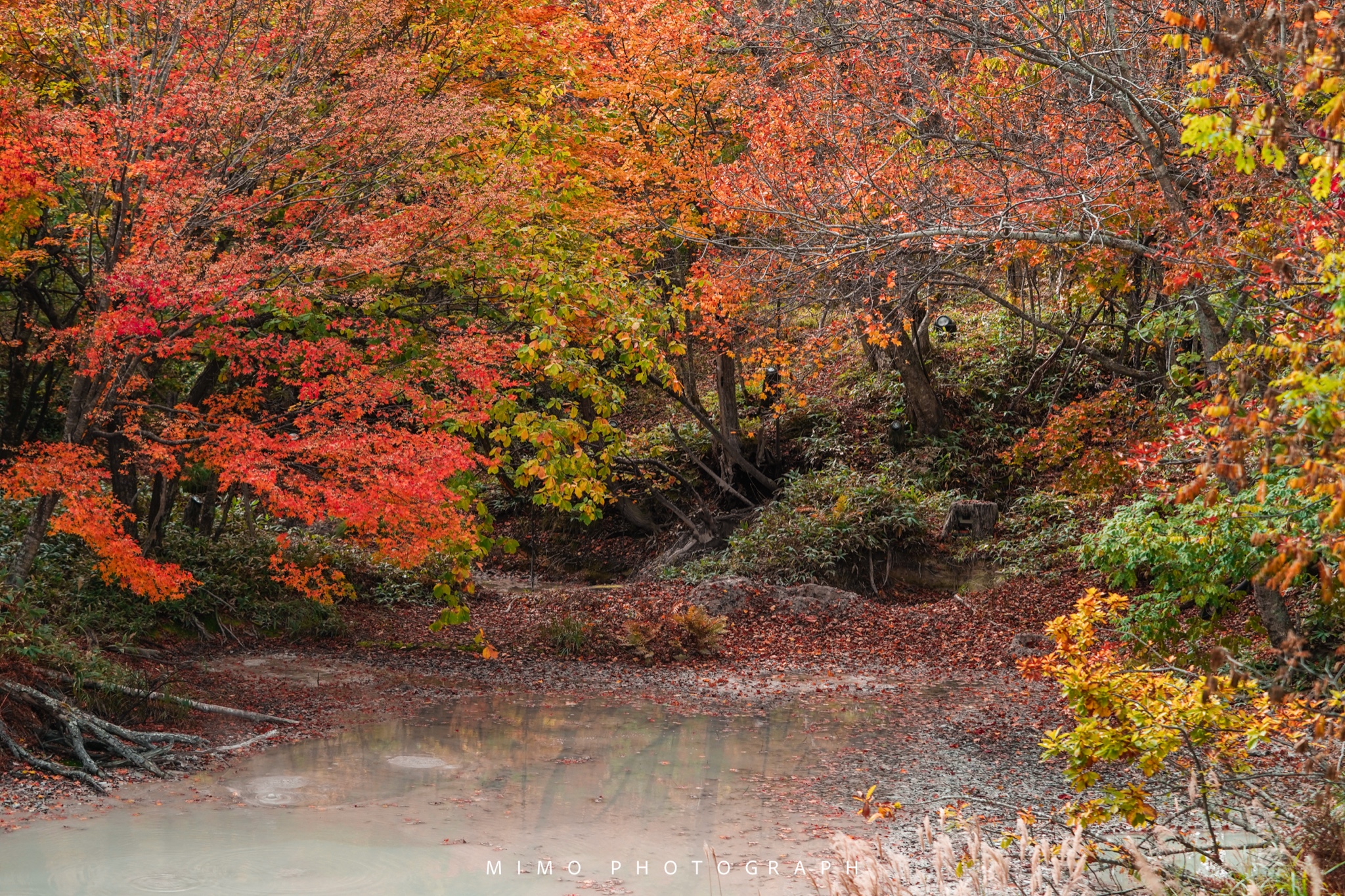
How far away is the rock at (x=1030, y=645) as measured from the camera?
1189 cm

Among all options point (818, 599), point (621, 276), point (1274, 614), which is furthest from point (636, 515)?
point (1274, 614)

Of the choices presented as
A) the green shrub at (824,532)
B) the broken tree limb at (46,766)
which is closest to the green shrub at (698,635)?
the green shrub at (824,532)

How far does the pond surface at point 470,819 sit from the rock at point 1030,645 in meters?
3.18

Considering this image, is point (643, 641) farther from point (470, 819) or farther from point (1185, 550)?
point (1185, 550)

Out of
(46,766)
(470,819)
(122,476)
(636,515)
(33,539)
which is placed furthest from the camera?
(636,515)

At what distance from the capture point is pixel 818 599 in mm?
14797

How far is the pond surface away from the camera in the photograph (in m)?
5.87

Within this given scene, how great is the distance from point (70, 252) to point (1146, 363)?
14218 millimetres

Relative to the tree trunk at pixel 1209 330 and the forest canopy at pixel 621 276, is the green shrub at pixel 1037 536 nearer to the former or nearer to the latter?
the forest canopy at pixel 621 276

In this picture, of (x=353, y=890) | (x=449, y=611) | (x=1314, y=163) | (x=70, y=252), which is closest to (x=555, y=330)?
(x=449, y=611)

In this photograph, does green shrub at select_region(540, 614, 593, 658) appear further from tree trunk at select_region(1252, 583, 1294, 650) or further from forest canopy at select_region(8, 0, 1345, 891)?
tree trunk at select_region(1252, 583, 1294, 650)

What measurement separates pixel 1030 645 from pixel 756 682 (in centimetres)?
324

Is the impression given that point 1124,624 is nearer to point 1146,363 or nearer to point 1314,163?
point 1314,163

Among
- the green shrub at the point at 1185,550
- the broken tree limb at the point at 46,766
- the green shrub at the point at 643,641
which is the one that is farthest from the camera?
the green shrub at the point at 643,641
